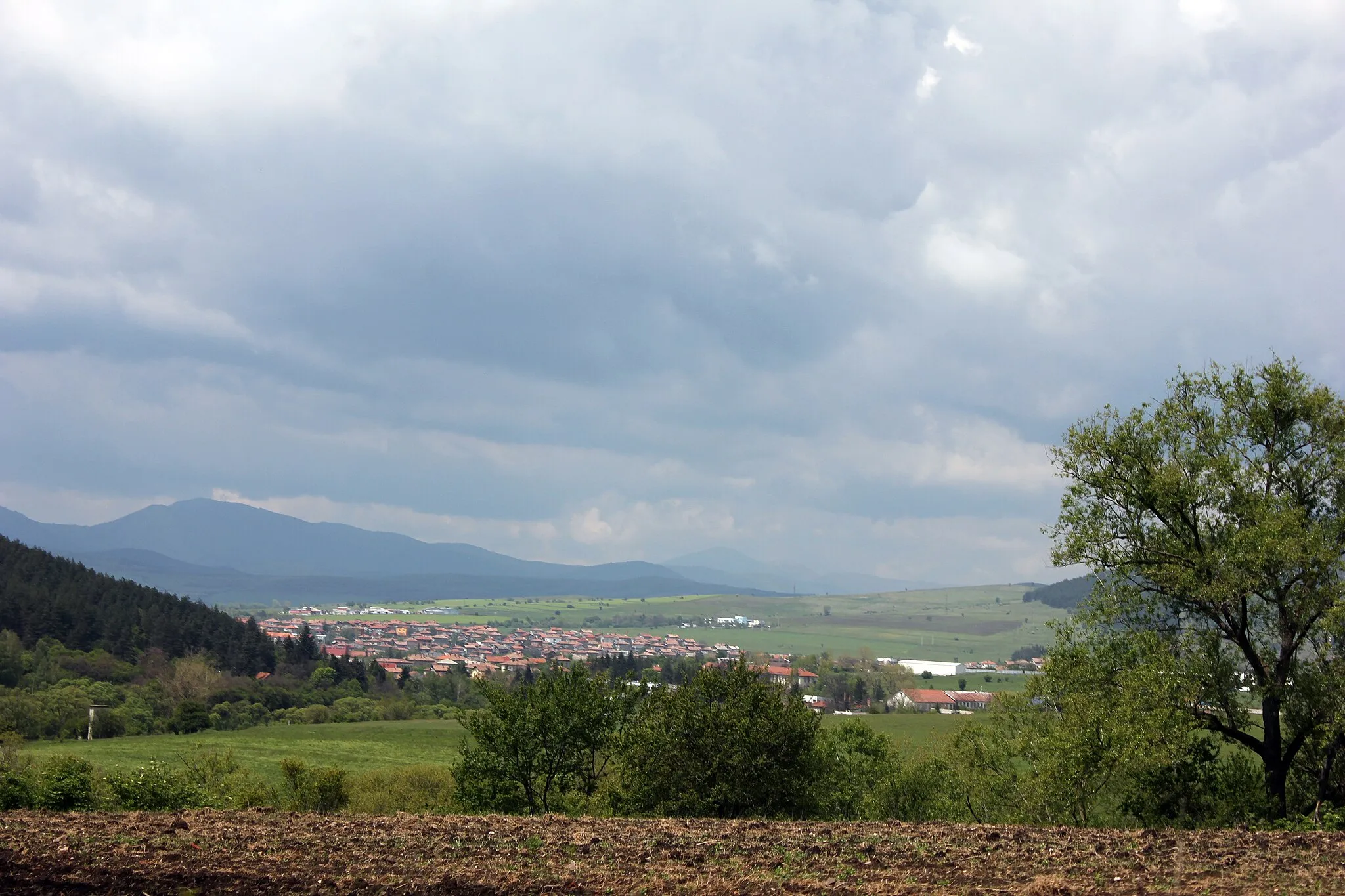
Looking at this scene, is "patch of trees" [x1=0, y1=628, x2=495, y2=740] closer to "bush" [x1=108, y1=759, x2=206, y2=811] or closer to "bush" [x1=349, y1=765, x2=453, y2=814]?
"bush" [x1=349, y1=765, x2=453, y2=814]

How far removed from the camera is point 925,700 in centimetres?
15825

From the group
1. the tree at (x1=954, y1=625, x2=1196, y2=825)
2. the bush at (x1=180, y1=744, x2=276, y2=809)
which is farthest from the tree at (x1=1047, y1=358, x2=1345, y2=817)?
the bush at (x1=180, y1=744, x2=276, y2=809)

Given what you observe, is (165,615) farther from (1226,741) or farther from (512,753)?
(1226,741)

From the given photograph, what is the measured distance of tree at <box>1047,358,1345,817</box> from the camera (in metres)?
24.1

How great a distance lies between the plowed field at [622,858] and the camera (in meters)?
13.9

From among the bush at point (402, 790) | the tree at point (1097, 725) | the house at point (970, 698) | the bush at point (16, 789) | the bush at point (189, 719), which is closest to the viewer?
the tree at point (1097, 725)

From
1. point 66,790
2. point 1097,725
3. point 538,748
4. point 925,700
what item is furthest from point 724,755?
point 925,700

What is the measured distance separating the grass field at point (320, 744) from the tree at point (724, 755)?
4786cm

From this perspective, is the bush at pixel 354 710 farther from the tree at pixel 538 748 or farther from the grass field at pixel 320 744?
the tree at pixel 538 748

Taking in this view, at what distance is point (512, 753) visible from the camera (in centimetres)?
3756

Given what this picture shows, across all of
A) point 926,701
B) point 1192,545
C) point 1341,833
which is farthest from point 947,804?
point 926,701

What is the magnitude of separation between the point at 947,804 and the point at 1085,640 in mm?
22372

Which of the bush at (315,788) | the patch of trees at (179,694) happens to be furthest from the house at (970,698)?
the bush at (315,788)

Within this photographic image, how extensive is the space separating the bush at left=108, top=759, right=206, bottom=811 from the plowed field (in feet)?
20.1
